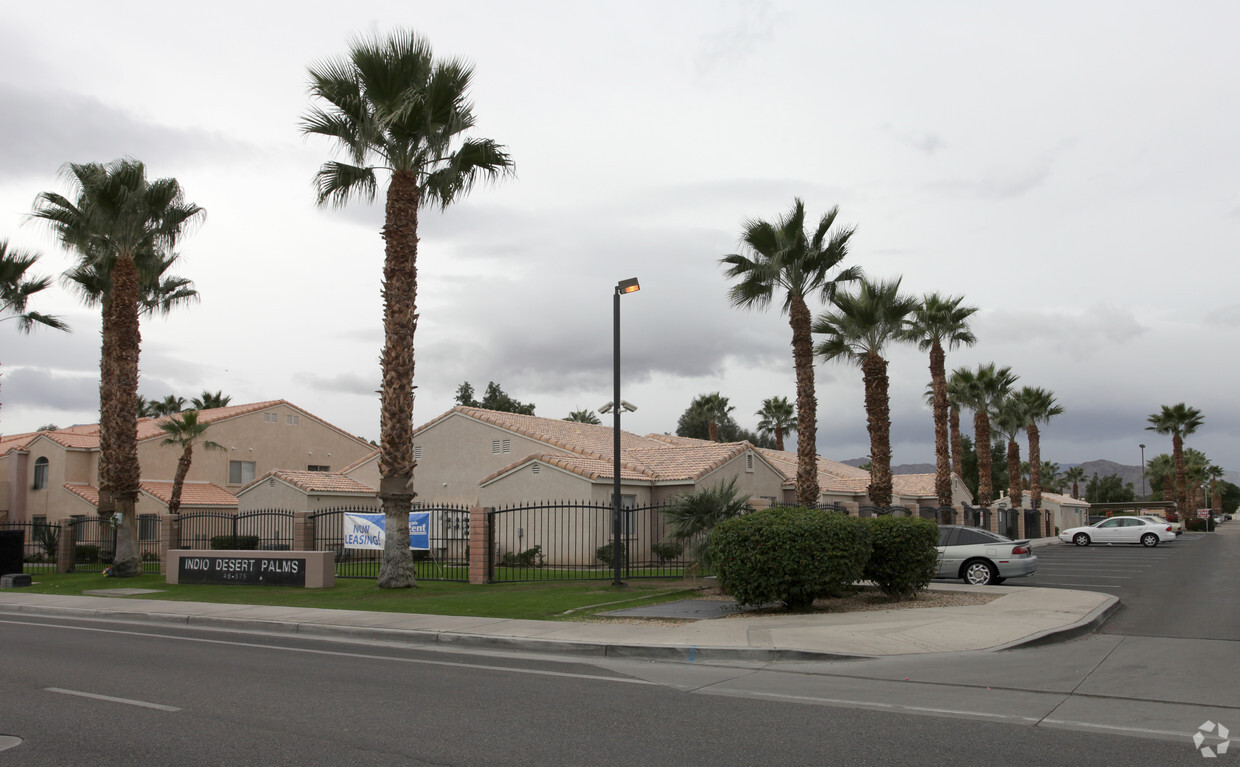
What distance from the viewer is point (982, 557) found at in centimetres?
1936

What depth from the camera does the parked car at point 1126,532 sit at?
4338 cm

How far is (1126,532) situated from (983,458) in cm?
734

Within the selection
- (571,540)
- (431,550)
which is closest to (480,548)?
(431,550)

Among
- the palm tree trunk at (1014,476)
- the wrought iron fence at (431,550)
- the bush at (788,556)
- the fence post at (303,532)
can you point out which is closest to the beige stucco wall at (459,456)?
the wrought iron fence at (431,550)

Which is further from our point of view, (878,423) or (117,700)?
(878,423)

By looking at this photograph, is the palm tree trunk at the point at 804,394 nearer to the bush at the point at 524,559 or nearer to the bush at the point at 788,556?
the bush at the point at 524,559

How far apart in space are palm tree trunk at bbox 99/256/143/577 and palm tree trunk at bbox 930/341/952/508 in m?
30.2

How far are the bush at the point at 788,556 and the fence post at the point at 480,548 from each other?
755cm

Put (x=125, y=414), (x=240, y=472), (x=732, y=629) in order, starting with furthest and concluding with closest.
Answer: (x=240, y=472)
(x=125, y=414)
(x=732, y=629)

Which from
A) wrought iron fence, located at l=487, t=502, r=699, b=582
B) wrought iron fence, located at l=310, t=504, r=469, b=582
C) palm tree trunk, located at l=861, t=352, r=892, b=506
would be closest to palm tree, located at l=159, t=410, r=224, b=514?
wrought iron fence, located at l=310, t=504, r=469, b=582

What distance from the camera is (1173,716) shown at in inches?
297

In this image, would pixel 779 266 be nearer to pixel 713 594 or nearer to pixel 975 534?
pixel 975 534

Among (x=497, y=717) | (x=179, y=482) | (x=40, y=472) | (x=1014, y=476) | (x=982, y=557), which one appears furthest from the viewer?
(x=1014, y=476)

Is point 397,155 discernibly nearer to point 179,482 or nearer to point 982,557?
point 982,557
